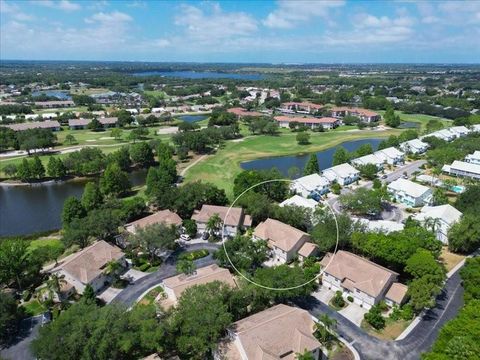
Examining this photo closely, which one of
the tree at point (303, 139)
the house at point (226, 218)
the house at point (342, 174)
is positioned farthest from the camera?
the tree at point (303, 139)

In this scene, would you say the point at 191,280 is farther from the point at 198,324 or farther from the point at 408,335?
the point at 408,335

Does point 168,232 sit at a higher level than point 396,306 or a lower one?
higher

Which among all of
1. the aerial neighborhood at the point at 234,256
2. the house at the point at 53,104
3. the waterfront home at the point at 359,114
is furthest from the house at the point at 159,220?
the house at the point at 53,104

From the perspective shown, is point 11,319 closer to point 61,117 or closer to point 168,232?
point 168,232

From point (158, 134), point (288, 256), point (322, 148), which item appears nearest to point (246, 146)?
point (322, 148)

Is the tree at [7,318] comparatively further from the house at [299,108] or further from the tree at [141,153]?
the house at [299,108]

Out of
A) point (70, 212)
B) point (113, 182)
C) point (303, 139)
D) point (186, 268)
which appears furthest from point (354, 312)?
point (303, 139)
